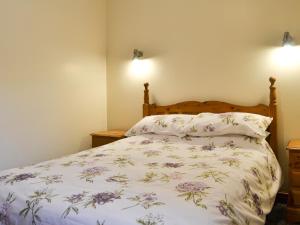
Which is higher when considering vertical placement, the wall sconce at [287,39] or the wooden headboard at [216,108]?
the wall sconce at [287,39]

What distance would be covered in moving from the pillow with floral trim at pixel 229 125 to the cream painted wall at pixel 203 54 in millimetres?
376

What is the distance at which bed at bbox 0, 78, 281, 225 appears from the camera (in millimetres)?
1234

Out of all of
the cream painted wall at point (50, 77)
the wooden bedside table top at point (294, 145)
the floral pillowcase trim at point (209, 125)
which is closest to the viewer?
the wooden bedside table top at point (294, 145)

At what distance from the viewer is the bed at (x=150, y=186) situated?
1.23 metres

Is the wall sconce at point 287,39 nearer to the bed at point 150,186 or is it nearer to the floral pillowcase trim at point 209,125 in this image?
the floral pillowcase trim at point 209,125

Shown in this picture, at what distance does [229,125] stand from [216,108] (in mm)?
498

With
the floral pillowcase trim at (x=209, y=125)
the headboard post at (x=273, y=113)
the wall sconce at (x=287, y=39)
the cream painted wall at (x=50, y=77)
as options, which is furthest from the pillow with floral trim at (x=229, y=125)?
the cream painted wall at (x=50, y=77)

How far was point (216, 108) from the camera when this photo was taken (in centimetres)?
312

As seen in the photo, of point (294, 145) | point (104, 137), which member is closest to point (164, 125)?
point (104, 137)

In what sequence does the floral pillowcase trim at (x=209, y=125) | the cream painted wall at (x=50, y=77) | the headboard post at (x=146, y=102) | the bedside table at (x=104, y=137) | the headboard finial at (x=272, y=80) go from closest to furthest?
the floral pillowcase trim at (x=209, y=125), the cream painted wall at (x=50, y=77), the headboard finial at (x=272, y=80), the bedside table at (x=104, y=137), the headboard post at (x=146, y=102)

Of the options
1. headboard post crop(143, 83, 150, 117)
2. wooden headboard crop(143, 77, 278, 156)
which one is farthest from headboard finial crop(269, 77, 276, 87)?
headboard post crop(143, 83, 150, 117)

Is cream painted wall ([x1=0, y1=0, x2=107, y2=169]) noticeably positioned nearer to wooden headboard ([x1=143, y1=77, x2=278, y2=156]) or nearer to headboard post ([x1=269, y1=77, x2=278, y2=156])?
wooden headboard ([x1=143, y1=77, x2=278, y2=156])

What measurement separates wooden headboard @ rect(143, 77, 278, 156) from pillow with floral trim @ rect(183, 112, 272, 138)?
0.47 ft

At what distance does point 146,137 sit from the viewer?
2965mm
